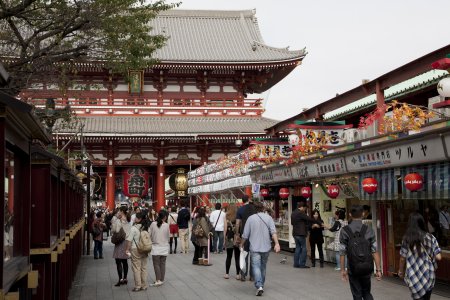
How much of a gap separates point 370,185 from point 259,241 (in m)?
2.83

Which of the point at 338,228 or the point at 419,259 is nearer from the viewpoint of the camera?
the point at 419,259

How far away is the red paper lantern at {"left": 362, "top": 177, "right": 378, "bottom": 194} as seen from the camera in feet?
38.1

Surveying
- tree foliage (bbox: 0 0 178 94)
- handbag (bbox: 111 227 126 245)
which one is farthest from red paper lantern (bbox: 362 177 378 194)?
tree foliage (bbox: 0 0 178 94)

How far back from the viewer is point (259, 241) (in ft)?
34.7

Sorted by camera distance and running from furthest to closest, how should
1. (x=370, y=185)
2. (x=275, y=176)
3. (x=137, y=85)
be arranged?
(x=137, y=85)
(x=275, y=176)
(x=370, y=185)

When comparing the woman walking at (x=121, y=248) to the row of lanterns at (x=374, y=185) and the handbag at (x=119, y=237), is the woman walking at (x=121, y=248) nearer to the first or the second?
the handbag at (x=119, y=237)

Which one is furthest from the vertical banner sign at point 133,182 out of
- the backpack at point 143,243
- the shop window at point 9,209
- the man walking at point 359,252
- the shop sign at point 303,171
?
the shop window at point 9,209

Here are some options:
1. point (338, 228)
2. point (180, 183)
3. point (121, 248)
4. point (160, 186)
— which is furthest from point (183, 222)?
point (160, 186)

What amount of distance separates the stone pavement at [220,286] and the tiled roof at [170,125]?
17.5 m

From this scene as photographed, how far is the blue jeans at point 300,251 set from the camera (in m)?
14.3

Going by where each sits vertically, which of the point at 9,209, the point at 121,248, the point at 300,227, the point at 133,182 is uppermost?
the point at 133,182

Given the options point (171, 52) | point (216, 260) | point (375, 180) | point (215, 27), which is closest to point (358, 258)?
point (375, 180)

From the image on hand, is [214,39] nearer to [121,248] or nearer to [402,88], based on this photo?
[402,88]

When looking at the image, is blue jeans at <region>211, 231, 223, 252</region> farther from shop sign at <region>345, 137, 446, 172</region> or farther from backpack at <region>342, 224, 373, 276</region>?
backpack at <region>342, 224, 373, 276</region>
